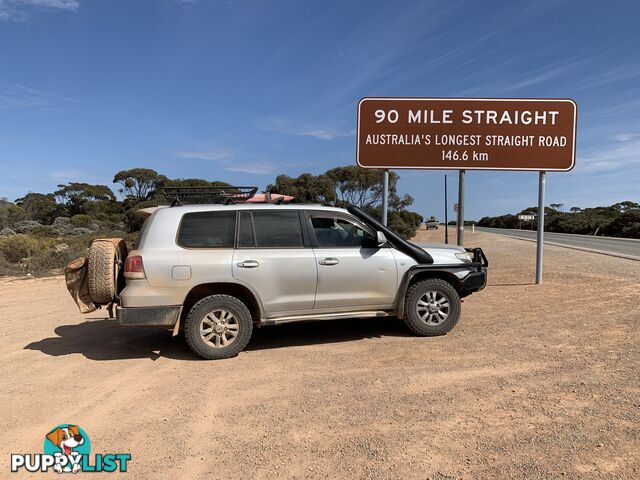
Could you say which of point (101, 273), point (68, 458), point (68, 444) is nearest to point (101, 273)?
point (101, 273)

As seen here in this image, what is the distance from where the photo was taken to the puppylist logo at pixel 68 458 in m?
3.14

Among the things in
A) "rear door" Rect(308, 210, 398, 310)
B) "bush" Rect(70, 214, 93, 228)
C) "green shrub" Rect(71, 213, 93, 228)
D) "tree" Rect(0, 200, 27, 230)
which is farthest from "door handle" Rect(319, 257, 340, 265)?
"tree" Rect(0, 200, 27, 230)

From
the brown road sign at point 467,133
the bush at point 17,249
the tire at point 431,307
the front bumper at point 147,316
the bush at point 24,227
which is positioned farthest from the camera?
the bush at point 24,227

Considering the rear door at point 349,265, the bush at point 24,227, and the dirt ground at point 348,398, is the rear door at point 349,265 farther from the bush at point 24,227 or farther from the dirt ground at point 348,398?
the bush at point 24,227

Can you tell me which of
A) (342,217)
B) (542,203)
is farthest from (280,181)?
(342,217)

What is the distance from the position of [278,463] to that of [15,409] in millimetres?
2573

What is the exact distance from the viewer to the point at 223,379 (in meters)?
4.72

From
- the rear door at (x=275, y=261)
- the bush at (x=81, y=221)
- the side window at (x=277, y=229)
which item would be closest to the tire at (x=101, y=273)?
the rear door at (x=275, y=261)

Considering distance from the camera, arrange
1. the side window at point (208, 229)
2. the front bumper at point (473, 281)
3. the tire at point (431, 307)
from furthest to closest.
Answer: the front bumper at point (473, 281) → the tire at point (431, 307) → the side window at point (208, 229)

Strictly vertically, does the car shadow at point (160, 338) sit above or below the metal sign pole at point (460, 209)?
below

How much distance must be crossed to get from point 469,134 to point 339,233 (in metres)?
6.30

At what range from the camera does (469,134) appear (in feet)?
35.3

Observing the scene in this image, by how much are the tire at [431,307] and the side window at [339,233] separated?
0.94m

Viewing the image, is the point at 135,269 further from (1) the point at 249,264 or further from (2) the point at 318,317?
(2) the point at 318,317
